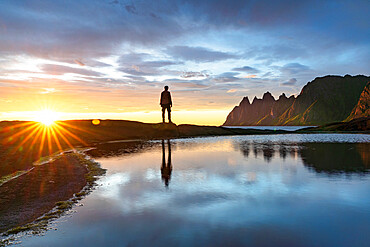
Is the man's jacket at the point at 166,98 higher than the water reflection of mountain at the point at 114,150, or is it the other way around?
the man's jacket at the point at 166,98

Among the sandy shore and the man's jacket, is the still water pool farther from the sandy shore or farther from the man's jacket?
the man's jacket

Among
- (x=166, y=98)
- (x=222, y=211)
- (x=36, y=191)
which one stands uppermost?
(x=166, y=98)

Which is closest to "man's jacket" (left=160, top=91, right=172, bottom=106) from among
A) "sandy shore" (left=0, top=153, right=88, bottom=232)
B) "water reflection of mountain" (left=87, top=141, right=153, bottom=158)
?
"water reflection of mountain" (left=87, top=141, right=153, bottom=158)

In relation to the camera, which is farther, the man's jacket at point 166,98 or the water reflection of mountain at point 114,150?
the man's jacket at point 166,98

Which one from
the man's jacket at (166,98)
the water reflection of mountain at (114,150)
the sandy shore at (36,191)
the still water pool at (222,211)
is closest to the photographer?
the still water pool at (222,211)

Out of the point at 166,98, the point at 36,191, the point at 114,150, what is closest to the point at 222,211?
the point at 36,191

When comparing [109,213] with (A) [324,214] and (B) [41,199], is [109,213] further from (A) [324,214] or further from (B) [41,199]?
(A) [324,214]

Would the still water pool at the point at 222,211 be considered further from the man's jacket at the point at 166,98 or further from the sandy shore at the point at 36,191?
the man's jacket at the point at 166,98

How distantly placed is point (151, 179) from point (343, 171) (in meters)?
12.0

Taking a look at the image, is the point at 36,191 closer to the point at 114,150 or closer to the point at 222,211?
the point at 222,211

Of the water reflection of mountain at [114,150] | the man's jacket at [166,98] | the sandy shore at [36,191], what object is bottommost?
the sandy shore at [36,191]

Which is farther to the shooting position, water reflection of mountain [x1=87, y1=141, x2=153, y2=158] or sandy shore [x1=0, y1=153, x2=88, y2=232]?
water reflection of mountain [x1=87, y1=141, x2=153, y2=158]

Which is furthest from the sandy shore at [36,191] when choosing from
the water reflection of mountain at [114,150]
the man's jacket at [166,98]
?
the man's jacket at [166,98]

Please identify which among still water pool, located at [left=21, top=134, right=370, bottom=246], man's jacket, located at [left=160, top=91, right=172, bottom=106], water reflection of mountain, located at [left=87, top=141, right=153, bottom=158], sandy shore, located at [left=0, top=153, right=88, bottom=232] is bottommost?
still water pool, located at [left=21, top=134, right=370, bottom=246]
